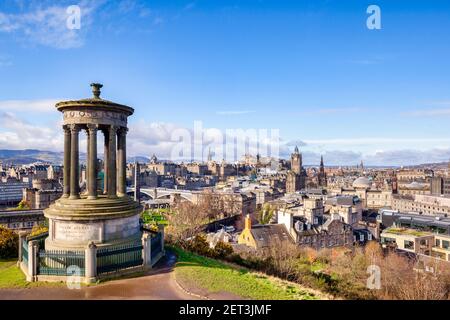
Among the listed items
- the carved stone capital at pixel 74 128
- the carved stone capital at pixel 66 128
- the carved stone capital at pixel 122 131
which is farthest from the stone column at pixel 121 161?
the carved stone capital at pixel 66 128

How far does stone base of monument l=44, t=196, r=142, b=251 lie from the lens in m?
16.2

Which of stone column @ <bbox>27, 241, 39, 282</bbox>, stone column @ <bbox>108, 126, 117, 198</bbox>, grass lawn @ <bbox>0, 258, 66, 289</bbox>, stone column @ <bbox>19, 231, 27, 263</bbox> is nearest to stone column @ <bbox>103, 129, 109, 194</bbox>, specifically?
stone column @ <bbox>108, 126, 117, 198</bbox>

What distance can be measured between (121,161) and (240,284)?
9.59 m

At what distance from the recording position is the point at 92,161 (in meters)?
17.2

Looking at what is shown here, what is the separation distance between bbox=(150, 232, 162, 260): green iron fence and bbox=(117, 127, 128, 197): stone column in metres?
3.13

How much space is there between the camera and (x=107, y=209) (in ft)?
54.2

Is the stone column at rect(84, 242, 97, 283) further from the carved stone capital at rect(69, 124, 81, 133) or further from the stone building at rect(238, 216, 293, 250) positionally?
the stone building at rect(238, 216, 293, 250)

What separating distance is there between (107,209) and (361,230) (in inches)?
2064

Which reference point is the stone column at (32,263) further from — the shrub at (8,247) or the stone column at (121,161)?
the shrub at (8,247)

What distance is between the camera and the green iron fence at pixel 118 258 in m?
15.1

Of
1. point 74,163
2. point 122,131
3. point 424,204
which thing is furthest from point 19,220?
point 424,204

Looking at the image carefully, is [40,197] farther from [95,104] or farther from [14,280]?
[95,104]
